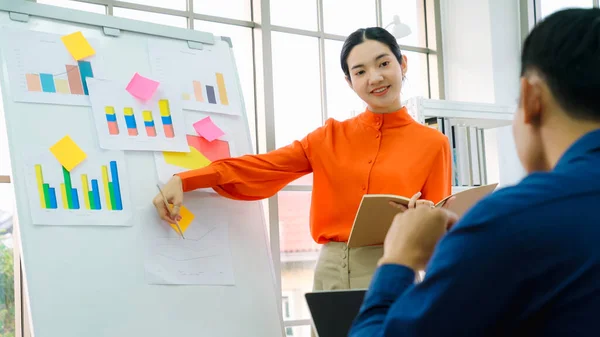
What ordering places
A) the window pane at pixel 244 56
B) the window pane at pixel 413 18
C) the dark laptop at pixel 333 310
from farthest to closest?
the window pane at pixel 413 18, the window pane at pixel 244 56, the dark laptop at pixel 333 310

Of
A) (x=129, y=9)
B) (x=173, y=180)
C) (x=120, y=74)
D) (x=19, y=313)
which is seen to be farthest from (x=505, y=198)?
(x=129, y=9)

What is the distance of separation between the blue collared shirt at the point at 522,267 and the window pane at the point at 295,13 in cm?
275

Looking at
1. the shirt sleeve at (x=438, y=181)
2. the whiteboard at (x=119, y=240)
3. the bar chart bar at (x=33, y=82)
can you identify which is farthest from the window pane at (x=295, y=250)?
the bar chart bar at (x=33, y=82)

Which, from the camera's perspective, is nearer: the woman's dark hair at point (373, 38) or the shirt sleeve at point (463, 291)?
the shirt sleeve at point (463, 291)

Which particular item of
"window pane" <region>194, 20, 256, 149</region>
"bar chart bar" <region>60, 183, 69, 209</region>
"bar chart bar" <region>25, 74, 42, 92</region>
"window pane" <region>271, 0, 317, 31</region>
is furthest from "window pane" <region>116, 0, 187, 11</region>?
"bar chart bar" <region>60, 183, 69, 209</region>

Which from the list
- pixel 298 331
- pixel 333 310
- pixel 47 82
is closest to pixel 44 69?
pixel 47 82

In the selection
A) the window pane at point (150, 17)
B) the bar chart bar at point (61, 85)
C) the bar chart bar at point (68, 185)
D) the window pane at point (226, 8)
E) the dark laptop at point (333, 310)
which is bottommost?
the dark laptop at point (333, 310)

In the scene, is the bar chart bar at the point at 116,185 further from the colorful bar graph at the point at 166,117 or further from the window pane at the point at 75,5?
the window pane at the point at 75,5

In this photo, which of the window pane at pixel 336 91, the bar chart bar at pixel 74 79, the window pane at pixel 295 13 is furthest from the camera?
the window pane at pixel 336 91

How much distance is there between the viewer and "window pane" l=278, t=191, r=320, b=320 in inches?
124

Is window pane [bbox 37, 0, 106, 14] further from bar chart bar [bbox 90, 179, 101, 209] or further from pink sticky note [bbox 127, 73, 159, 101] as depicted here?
bar chart bar [bbox 90, 179, 101, 209]

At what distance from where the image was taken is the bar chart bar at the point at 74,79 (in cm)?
193

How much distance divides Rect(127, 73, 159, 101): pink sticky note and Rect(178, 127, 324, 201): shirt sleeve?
0.29 meters

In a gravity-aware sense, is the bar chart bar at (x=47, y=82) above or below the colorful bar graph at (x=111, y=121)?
above
